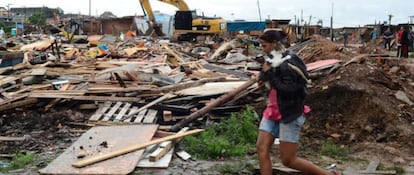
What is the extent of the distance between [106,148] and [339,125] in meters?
3.56

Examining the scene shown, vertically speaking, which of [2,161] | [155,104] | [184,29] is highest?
[184,29]

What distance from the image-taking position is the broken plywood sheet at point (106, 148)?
555cm

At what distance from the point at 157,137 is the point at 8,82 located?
5.37 m

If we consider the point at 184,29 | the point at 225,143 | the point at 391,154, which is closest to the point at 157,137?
the point at 225,143

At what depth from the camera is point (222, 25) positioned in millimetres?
30922

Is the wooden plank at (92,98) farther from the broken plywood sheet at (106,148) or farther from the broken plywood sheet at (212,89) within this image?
the broken plywood sheet at (106,148)

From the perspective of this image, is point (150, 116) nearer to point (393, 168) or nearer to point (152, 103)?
point (152, 103)

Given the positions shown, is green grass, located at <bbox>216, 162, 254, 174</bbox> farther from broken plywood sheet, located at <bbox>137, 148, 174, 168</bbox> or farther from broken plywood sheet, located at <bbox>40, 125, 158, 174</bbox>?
broken plywood sheet, located at <bbox>40, 125, 158, 174</bbox>

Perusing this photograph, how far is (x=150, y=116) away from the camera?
26.8 ft

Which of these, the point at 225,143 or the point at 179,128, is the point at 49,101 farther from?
the point at 225,143

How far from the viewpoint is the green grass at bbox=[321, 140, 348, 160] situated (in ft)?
21.8

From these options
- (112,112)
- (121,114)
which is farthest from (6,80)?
(121,114)

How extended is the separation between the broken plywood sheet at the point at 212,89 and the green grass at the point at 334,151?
2.64m

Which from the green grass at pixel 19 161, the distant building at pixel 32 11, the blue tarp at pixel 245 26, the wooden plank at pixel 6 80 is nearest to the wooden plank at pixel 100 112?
the green grass at pixel 19 161
